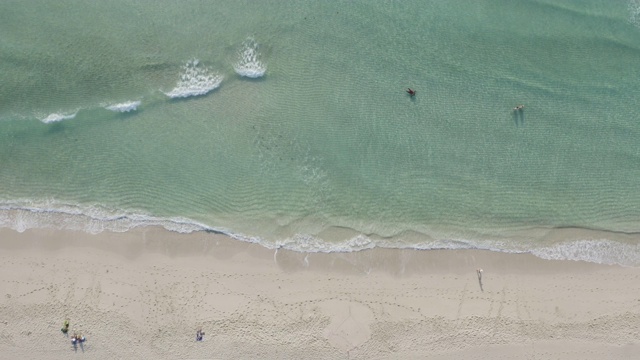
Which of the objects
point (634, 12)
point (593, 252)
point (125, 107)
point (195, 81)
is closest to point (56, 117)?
point (125, 107)

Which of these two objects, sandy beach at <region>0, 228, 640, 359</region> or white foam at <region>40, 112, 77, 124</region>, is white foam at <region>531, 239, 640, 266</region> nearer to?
sandy beach at <region>0, 228, 640, 359</region>

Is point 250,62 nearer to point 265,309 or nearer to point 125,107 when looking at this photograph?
point 125,107

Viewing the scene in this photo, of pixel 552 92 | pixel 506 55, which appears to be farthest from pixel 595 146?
pixel 506 55

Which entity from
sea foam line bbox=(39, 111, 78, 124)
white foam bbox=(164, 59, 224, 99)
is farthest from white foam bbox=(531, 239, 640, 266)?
sea foam line bbox=(39, 111, 78, 124)

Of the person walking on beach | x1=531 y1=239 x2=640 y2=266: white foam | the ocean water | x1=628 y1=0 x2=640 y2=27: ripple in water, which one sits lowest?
the person walking on beach

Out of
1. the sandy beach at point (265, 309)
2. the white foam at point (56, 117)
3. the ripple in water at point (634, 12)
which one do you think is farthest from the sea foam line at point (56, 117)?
the ripple in water at point (634, 12)

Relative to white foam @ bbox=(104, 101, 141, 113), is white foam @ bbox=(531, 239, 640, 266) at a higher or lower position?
lower
